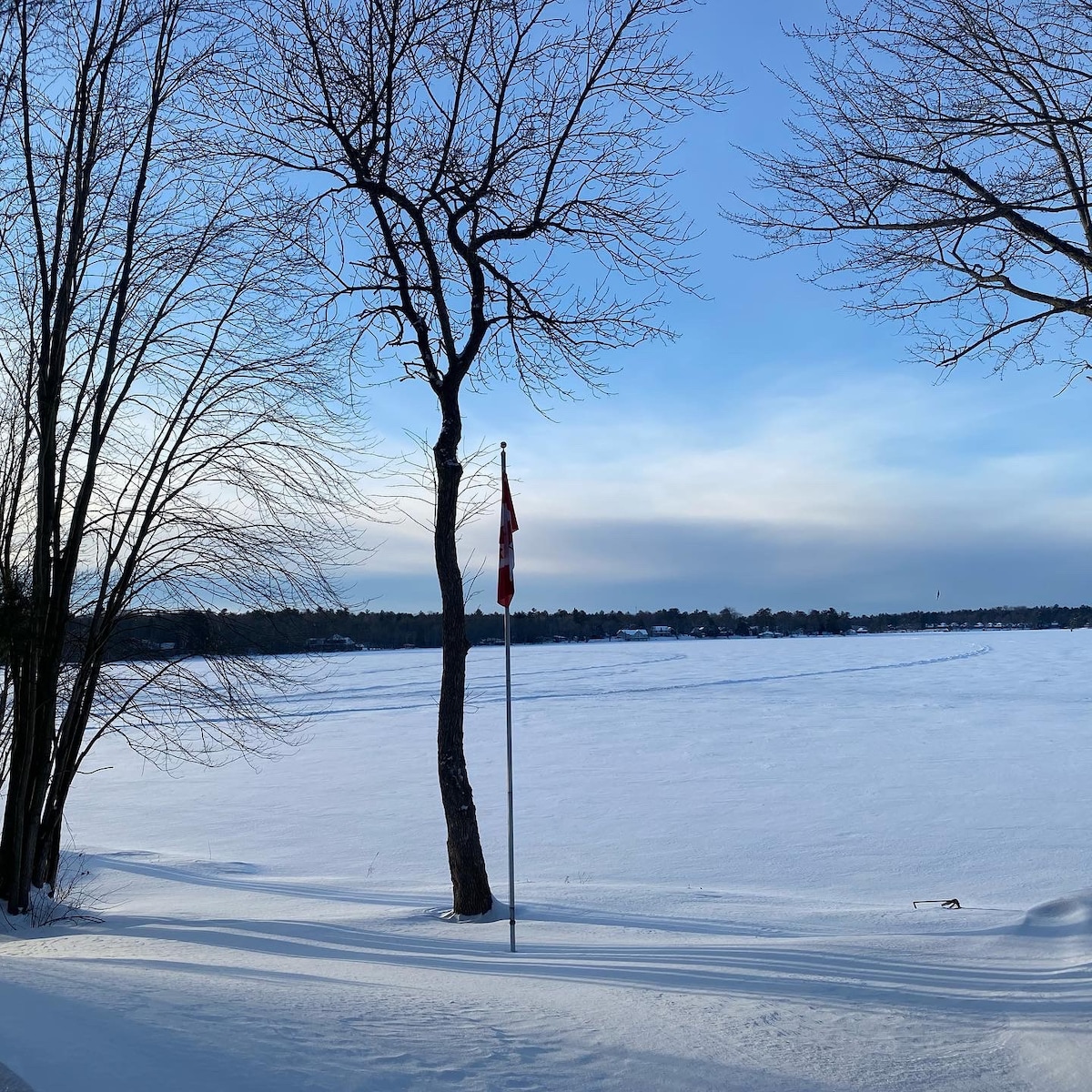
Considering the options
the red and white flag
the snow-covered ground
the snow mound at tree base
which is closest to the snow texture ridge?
the snow-covered ground

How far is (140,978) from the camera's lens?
470 cm

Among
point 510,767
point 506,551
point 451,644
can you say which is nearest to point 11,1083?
point 510,767

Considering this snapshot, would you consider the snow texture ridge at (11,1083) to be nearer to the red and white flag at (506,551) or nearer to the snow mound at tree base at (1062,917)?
the red and white flag at (506,551)

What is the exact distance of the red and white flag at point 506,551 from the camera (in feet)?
27.9

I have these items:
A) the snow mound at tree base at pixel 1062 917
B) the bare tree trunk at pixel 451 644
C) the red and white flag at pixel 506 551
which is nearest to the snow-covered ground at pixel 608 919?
the snow mound at tree base at pixel 1062 917

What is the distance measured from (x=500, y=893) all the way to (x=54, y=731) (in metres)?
4.89

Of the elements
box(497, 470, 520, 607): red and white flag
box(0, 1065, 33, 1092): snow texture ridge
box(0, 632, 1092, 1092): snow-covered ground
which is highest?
box(497, 470, 520, 607): red and white flag

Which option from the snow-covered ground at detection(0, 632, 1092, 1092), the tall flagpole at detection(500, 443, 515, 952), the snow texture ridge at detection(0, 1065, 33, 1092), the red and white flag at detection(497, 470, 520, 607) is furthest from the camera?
the red and white flag at detection(497, 470, 520, 607)

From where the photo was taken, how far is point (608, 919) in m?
9.41

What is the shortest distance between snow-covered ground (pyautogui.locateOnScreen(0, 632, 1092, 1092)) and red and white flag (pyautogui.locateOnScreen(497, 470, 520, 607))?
111 inches

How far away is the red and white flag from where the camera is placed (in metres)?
8.49

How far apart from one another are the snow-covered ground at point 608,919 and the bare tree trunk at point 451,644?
98 cm

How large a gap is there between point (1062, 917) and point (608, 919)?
12.7ft

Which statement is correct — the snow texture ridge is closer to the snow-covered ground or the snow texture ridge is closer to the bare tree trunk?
the snow-covered ground
